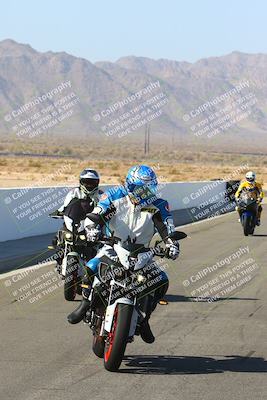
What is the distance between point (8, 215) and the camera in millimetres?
19938

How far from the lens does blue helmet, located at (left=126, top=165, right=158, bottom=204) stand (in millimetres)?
8344

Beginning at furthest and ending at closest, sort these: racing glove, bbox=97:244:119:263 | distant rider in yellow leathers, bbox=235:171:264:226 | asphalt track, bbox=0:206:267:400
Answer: distant rider in yellow leathers, bbox=235:171:264:226
racing glove, bbox=97:244:119:263
asphalt track, bbox=0:206:267:400

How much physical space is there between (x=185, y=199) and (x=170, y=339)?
958 inches

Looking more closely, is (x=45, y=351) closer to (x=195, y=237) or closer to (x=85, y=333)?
(x=85, y=333)

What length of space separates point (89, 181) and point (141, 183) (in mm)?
4295

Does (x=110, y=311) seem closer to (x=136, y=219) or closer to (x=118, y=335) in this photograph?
(x=118, y=335)

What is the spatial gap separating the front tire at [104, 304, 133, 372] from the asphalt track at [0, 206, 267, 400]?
137 mm

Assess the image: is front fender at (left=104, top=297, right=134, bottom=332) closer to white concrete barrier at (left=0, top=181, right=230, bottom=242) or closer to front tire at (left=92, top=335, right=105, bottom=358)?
front tire at (left=92, top=335, right=105, bottom=358)

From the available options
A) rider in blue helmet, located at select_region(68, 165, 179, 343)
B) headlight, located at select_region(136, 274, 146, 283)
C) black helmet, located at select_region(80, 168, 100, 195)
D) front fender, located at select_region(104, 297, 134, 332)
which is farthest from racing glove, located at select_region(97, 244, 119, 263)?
black helmet, located at select_region(80, 168, 100, 195)

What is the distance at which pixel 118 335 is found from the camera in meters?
7.75

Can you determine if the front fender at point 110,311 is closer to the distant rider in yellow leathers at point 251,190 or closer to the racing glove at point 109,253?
the racing glove at point 109,253

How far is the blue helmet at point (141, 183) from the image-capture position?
27.4 feet

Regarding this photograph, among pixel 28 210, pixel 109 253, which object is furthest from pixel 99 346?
pixel 28 210

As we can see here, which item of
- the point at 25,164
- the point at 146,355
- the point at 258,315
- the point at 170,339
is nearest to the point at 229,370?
the point at 146,355
